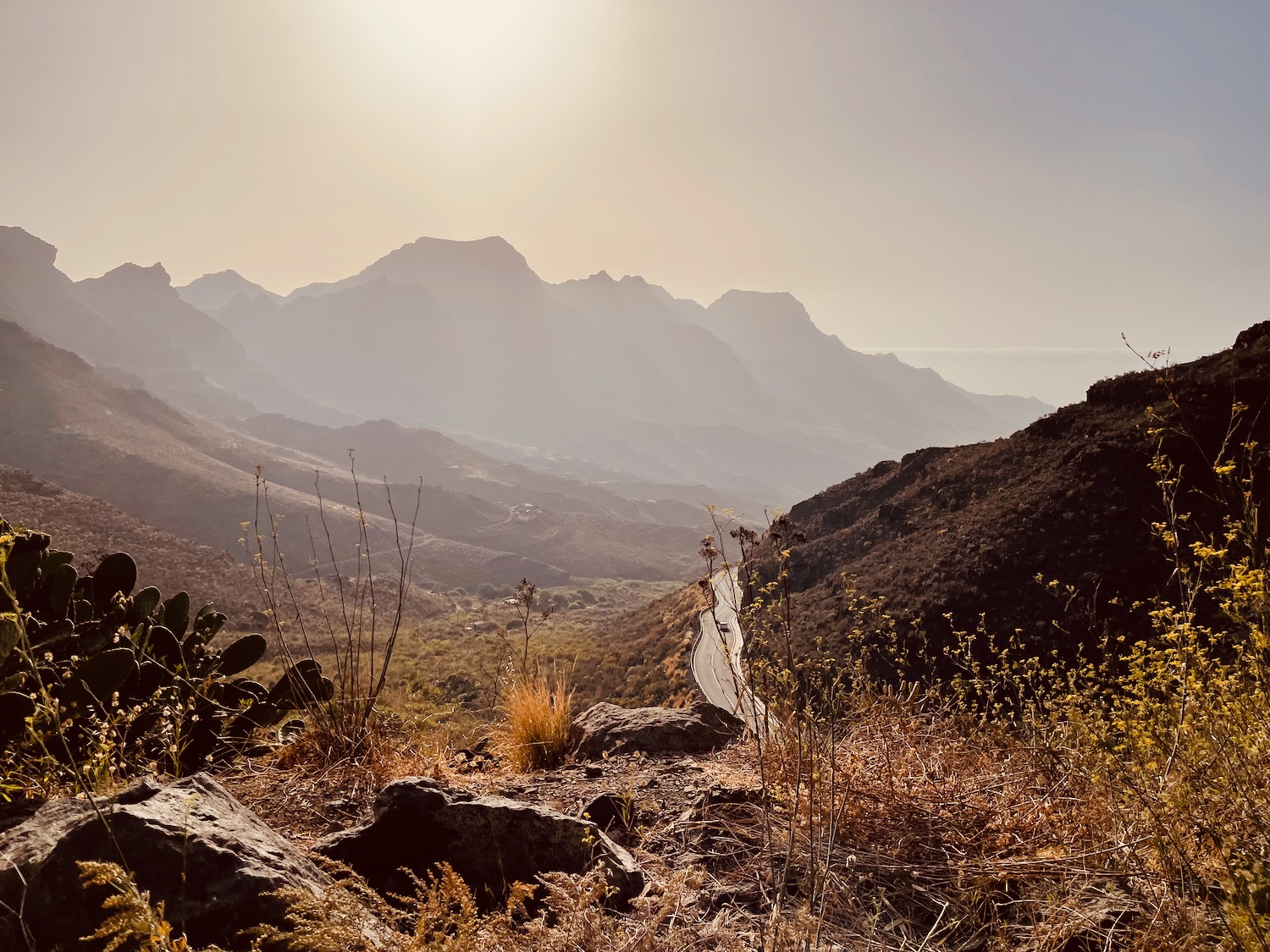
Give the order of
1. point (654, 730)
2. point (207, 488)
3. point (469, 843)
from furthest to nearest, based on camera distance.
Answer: point (207, 488), point (654, 730), point (469, 843)

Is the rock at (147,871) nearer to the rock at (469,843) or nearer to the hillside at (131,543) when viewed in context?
the rock at (469,843)

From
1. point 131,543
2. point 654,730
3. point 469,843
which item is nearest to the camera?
point 469,843

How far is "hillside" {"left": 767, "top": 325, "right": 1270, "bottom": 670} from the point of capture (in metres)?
15.4

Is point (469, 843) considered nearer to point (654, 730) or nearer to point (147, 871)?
point (147, 871)

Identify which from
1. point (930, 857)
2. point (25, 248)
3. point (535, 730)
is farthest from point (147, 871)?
point (25, 248)

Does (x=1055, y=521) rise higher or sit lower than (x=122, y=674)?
higher

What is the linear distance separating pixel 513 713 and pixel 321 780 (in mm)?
1543

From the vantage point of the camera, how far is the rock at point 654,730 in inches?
213

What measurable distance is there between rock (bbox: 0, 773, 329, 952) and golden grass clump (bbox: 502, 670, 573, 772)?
2744 mm

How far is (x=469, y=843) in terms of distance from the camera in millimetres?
3125

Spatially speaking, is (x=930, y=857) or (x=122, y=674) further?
(x=122, y=674)

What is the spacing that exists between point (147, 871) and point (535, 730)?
10.4 feet

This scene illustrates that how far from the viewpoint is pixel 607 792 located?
4.02 meters

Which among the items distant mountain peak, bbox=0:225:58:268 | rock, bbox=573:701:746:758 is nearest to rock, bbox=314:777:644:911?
rock, bbox=573:701:746:758
